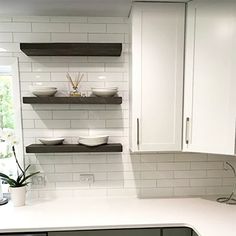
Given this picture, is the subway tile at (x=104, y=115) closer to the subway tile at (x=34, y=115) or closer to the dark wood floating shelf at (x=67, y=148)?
the dark wood floating shelf at (x=67, y=148)

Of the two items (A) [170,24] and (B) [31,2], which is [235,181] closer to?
(A) [170,24]

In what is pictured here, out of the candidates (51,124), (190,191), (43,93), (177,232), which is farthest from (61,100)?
(190,191)

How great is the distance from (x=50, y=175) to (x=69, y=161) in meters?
0.22

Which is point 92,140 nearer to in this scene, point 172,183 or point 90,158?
point 90,158

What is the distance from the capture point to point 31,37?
6.59 feet

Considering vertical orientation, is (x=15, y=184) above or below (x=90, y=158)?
below

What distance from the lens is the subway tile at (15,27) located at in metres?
1.99

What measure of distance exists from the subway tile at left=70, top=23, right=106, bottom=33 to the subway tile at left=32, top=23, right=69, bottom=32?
0.06 meters

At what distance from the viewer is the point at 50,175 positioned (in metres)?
2.11

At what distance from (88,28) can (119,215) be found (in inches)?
63.2

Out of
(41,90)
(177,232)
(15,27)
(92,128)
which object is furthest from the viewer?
(92,128)

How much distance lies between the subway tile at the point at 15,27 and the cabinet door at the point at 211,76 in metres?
1.37

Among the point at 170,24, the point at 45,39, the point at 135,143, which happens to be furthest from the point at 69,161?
the point at 170,24

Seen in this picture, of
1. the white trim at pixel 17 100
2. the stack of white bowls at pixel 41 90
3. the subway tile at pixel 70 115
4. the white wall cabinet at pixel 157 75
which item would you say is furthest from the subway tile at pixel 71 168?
the stack of white bowls at pixel 41 90
